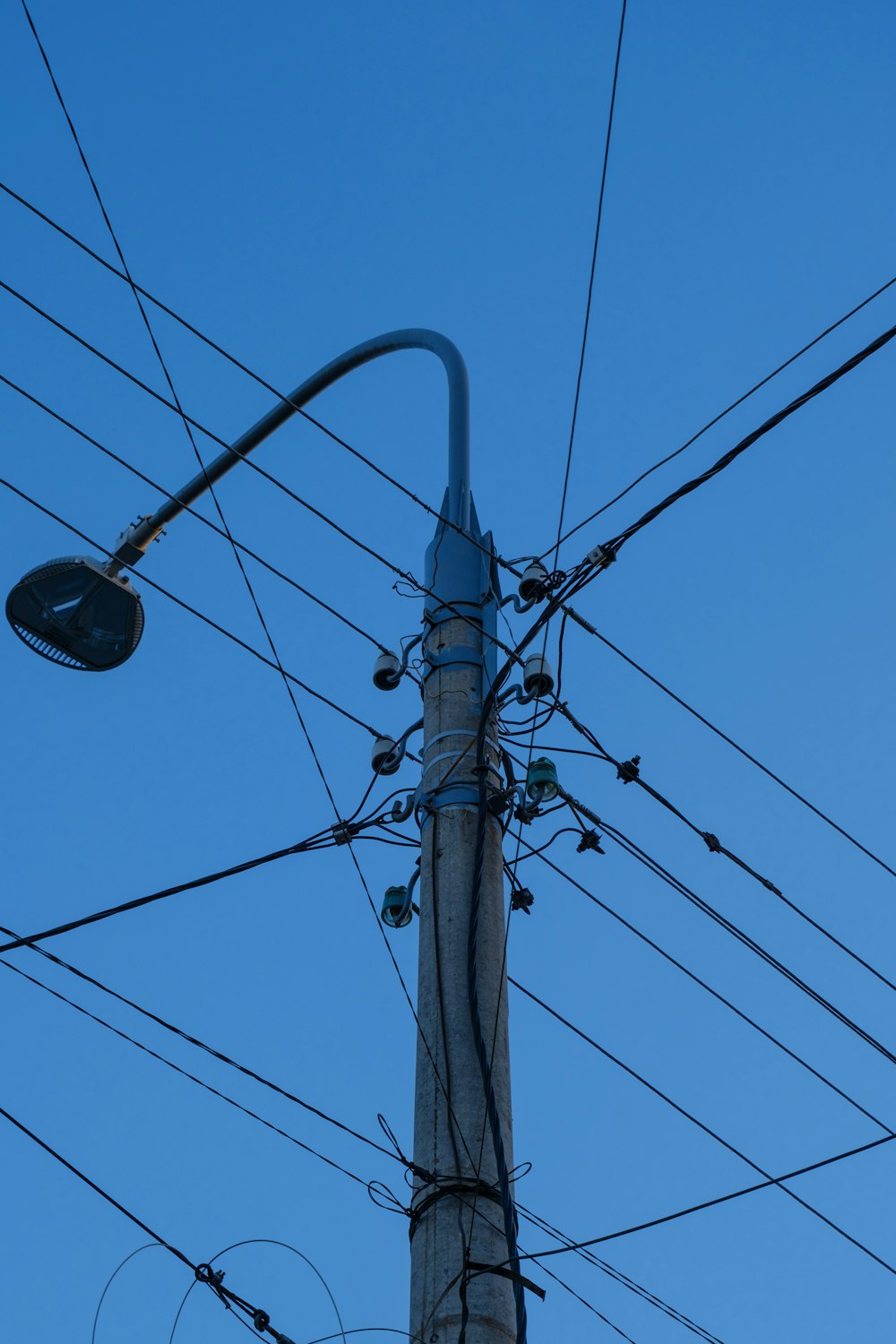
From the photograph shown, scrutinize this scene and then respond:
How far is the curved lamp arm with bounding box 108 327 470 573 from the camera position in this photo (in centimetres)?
833

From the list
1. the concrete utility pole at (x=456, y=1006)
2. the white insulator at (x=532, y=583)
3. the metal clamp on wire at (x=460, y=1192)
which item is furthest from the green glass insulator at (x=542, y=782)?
the metal clamp on wire at (x=460, y=1192)

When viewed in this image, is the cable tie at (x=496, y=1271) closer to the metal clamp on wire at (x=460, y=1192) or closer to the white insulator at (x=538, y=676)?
the metal clamp on wire at (x=460, y=1192)

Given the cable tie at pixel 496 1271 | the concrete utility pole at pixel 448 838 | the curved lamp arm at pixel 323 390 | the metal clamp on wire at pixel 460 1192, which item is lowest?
the cable tie at pixel 496 1271

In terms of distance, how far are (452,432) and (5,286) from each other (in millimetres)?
2358

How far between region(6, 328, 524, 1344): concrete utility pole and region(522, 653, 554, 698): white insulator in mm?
163

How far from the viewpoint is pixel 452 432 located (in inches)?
335

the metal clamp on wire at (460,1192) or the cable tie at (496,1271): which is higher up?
the metal clamp on wire at (460,1192)

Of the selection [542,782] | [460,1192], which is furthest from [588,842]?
[460,1192]

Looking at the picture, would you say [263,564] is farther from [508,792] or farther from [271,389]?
[508,792]

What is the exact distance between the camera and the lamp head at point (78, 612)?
26.6ft

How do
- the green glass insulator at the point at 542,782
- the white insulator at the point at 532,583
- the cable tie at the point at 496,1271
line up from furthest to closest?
the white insulator at the point at 532,583 → the green glass insulator at the point at 542,782 → the cable tie at the point at 496,1271

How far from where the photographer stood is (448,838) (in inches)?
259

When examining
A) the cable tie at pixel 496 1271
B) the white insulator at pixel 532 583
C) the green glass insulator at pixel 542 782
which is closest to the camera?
the cable tie at pixel 496 1271

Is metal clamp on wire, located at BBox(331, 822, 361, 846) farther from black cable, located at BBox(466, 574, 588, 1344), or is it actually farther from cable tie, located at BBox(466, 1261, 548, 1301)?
cable tie, located at BBox(466, 1261, 548, 1301)
